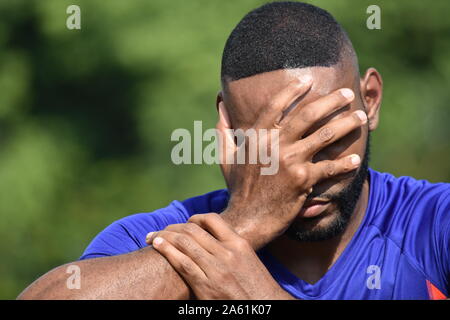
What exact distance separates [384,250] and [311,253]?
293 mm

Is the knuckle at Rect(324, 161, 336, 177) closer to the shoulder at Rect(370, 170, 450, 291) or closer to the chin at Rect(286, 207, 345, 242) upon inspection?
the chin at Rect(286, 207, 345, 242)

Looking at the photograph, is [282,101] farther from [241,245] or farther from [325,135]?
[241,245]

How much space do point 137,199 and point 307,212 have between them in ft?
12.5

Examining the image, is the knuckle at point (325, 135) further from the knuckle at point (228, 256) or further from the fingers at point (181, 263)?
the fingers at point (181, 263)

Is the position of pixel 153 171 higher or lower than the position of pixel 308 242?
lower

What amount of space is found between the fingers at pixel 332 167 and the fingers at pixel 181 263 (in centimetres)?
53

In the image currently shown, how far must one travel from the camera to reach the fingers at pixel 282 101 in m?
2.72

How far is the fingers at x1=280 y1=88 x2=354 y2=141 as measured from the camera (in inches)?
105

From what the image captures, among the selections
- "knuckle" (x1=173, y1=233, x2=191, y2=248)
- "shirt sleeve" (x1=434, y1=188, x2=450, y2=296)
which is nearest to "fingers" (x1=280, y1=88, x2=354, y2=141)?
"knuckle" (x1=173, y1=233, x2=191, y2=248)

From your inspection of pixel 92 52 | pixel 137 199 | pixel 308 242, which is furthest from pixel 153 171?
pixel 308 242

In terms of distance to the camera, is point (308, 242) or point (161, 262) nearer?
point (161, 262)

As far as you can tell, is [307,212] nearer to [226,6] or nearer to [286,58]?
[286,58]

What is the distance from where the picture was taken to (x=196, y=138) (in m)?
6.39

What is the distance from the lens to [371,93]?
318 cm
